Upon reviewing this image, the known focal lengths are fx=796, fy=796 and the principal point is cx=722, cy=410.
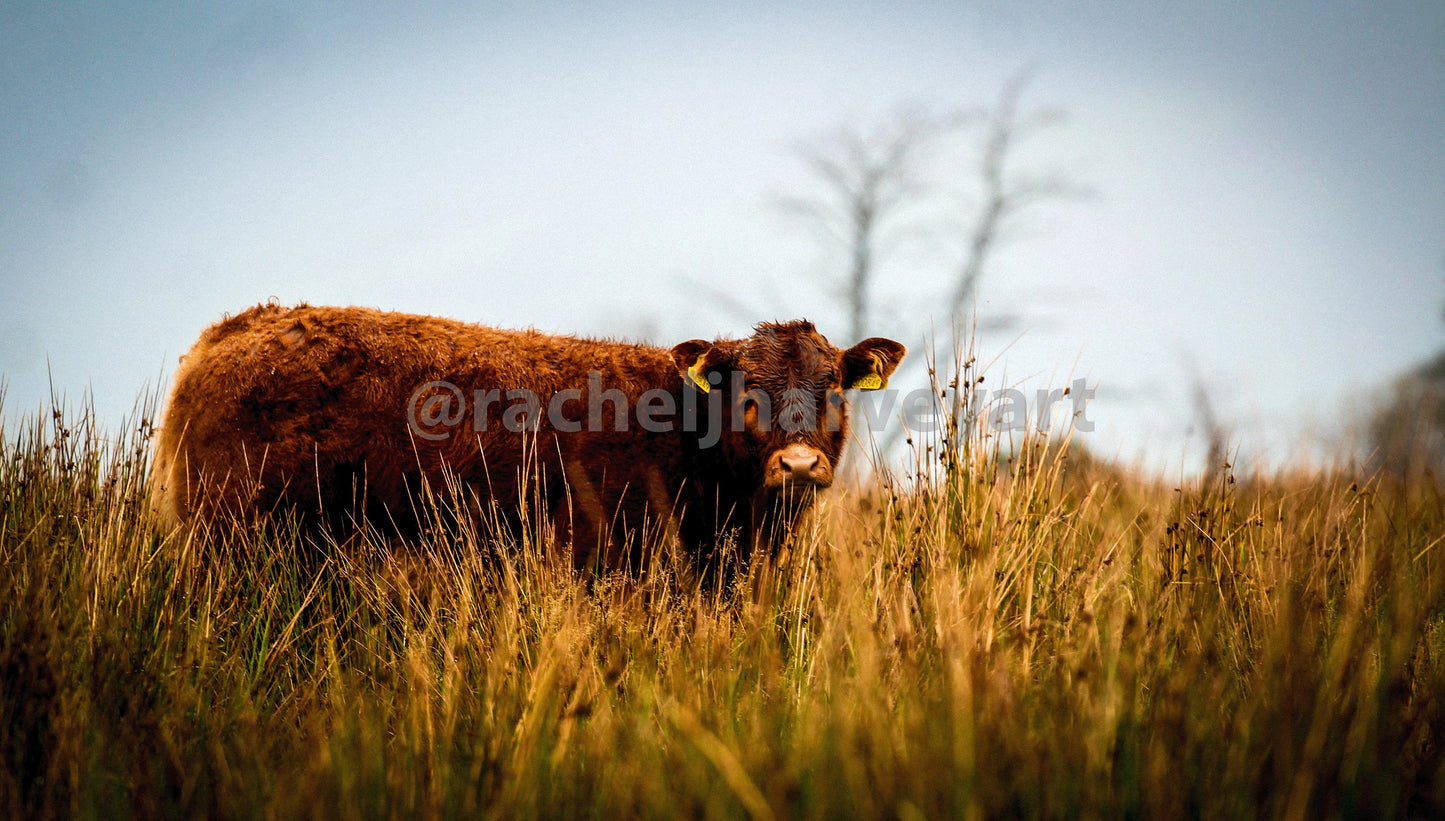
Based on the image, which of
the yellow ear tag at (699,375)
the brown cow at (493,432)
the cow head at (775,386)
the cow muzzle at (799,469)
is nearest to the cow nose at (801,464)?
the cow muzzle at (799,469)

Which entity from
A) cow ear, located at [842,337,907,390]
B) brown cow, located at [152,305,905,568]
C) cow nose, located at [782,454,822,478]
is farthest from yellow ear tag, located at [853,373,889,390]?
cow nose, located at [782,454,822,478]

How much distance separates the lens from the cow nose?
173 inches

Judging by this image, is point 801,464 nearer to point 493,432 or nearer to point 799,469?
point 799,469

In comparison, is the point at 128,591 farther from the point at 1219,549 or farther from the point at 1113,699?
the point at 1219,549

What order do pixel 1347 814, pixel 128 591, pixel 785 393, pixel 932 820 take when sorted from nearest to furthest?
pixel 932 820 → pixel 1347 814 → pixel 128 591 → pixel 785 393

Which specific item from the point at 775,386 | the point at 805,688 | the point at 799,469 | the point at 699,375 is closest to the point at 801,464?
the point at 799,469

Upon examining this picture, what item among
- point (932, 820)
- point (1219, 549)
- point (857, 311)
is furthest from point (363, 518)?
point (857, 311)

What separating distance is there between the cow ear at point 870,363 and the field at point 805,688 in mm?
1270

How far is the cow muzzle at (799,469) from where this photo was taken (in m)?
4.41

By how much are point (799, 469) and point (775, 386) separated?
79 centimetres

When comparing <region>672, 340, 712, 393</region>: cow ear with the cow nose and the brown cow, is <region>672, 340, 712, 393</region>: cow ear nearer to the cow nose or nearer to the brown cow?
the brown cow

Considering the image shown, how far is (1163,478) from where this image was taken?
4.67m

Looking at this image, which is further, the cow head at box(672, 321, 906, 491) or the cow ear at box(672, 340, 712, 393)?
the cow ear at box(672, 340, 712, 393)

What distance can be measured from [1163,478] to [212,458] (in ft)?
19.0
